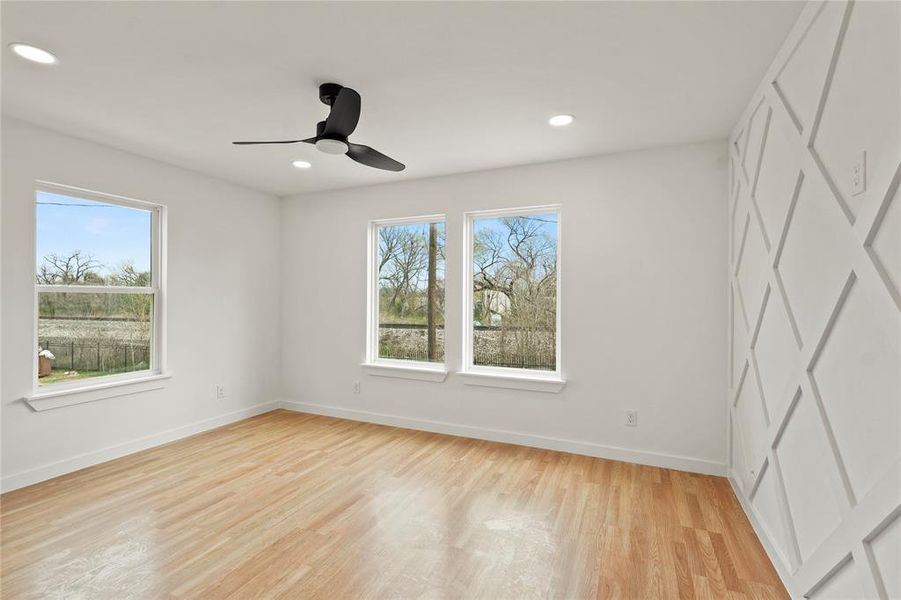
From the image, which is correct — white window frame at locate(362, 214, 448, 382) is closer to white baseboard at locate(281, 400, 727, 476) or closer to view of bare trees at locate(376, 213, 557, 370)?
view of bare trees at locate(376, 213, 557, 370)

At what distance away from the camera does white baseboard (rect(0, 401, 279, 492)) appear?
292cm

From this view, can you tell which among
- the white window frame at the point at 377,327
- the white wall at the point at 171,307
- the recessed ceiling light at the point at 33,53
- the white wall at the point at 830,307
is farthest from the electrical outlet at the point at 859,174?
the white wall at the point at 171,307

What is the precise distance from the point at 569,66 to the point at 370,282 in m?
3.03

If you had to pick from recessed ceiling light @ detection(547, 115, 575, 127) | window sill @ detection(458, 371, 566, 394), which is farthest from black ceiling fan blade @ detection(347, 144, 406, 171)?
window sill @ detection(458, 371, 566, 394)

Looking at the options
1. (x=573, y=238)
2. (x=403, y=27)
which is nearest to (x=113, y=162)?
(x=403, y=27)

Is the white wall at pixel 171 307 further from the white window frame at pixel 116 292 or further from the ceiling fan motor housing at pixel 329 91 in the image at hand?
the ceiling fan motor housing at pixel 329 91

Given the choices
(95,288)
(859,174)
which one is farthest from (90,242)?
(859,174)

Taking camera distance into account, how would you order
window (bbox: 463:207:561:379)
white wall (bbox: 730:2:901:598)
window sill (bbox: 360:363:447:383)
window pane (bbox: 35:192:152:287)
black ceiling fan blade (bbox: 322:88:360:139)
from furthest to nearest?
window sill (bbox: 360:363:447:383)
window (bbox: 463:207:561:379)
window pane (bbox: 35:192:152:287)
black ceiling fan blade (bbox: 322:88:360:139)
white wall (bbox: 730:2:901:598)

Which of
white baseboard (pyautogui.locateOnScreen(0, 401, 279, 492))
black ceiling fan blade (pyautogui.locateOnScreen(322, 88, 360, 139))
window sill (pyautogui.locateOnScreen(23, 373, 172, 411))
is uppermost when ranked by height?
black ceiling fan blade (pyautogui.locateOnScreen(322, 88, 360, 139))

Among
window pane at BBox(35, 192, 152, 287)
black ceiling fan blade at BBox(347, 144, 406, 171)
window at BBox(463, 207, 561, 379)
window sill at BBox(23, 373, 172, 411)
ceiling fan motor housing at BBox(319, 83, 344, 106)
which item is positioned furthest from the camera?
window at BBox(463, 207, 561, 379)

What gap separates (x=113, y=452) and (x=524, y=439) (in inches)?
133

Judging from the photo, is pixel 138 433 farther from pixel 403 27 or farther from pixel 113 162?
pixel 403 27

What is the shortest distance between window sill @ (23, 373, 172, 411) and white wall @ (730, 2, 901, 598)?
4.49 metres

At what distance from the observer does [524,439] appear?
3.81 metres
